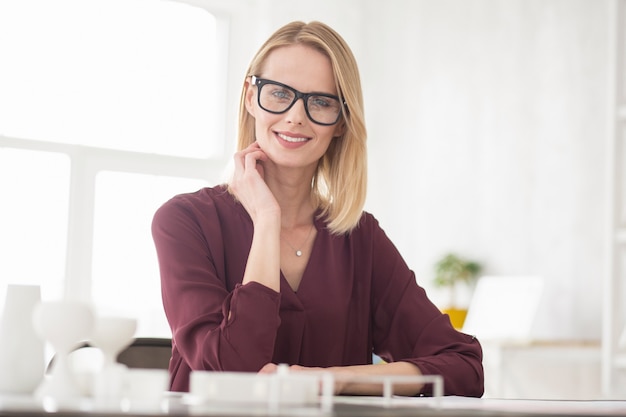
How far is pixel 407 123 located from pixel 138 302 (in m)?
2.16

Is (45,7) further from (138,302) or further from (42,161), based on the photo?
(138,302)

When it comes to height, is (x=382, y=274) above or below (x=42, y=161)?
below

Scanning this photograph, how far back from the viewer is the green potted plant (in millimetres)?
5500

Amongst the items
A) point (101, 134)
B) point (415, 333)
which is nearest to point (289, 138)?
point (415, 333)

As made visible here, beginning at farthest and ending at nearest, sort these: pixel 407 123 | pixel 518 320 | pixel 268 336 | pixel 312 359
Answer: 1. pixel 407 123
2. pixel 518 320
3. pixel 312 359
4. pixel 268 336

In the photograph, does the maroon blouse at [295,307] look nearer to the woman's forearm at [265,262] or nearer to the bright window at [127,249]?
the woman's forearm at [265,262]

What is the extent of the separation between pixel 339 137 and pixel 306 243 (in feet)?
0.93

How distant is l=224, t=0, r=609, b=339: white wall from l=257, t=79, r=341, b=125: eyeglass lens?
10.4 feet

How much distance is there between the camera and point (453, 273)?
552 centimetres

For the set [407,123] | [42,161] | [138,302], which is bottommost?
[138,302]

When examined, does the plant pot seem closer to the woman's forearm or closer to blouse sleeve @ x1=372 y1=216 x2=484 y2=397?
blouse sleeve @ x1=372 y1=216 x2=484 y2=397

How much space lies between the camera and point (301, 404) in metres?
1.07

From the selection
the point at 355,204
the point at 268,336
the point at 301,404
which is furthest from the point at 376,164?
the point at 301,404

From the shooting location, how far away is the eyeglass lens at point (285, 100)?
6.37 feet
